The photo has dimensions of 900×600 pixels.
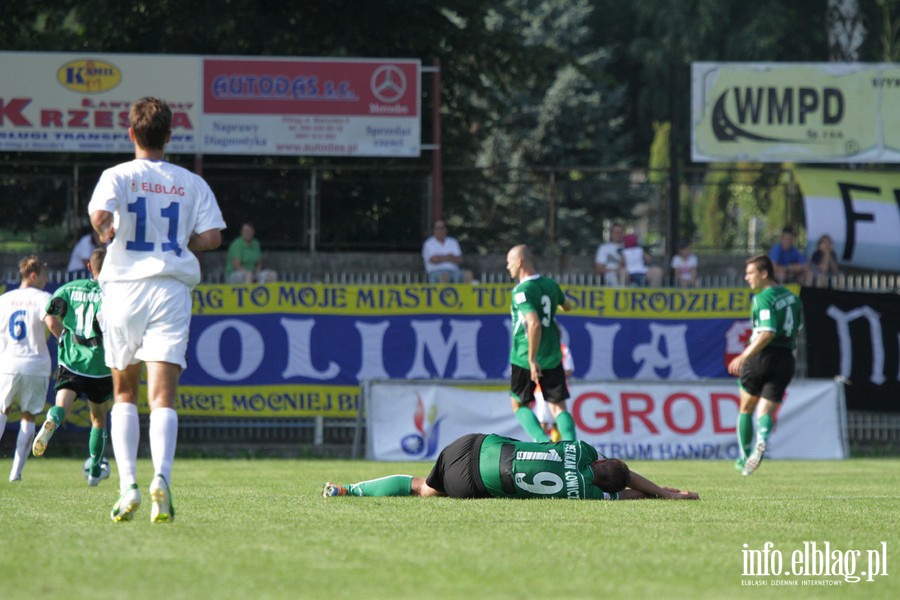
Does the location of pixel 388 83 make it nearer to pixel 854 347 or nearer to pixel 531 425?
pixel 854 347

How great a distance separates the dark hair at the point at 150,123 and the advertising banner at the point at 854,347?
1416cm

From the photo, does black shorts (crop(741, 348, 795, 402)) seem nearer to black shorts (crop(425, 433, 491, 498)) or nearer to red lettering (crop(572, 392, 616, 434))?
red lettering (crop(572, 392, 616, 434))

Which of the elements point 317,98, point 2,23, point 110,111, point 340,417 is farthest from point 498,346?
point 2,23

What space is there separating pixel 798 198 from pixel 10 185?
13754 mm

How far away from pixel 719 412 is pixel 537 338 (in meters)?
7.41

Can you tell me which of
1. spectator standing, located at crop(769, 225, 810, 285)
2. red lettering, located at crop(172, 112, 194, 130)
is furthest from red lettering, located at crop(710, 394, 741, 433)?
red lettering, located at crop(172, 112, 194, 130)

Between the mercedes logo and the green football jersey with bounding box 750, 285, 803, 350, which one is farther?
the mercedes logo

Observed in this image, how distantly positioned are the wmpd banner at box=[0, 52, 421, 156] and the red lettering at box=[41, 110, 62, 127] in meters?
0.02

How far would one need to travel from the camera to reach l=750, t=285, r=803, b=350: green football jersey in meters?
Answer: 14.0

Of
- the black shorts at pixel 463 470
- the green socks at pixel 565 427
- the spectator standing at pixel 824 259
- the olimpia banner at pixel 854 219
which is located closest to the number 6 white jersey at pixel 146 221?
the black shorts at pixel 463 470

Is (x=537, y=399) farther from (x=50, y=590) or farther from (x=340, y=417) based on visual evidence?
(x=50, y=590)

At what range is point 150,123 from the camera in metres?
7.31

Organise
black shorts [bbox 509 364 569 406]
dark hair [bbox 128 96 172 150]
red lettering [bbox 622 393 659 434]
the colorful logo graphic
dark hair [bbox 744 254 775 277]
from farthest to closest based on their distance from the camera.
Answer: red lettering [bbox 622 393 659 434] < the colorful logo graphic < dark hair [bbox 744 254 775 277] < black shorts [bbox 509 364 569 406] < dark hair [bbox 128 96 172 150]

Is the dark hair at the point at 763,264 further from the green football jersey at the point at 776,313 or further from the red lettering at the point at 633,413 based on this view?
the red lettering at the point at 633,413
